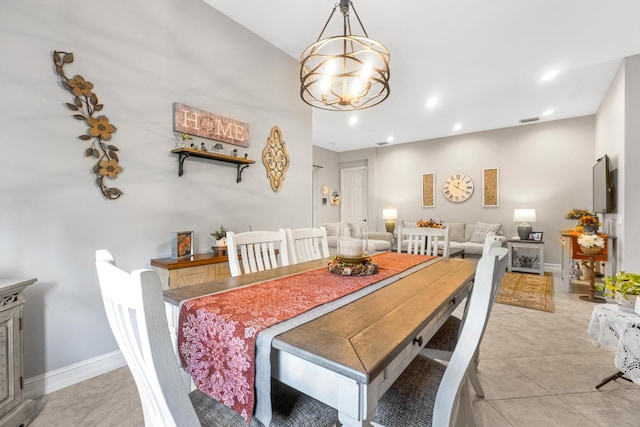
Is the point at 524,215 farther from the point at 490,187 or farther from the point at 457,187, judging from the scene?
the point at 457,187

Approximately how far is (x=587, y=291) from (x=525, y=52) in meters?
3.25

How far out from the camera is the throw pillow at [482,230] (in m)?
5.77

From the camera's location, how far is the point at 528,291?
3.99 metres

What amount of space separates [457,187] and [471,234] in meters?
1.12

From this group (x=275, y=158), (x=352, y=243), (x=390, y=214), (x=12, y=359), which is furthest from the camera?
(x=390, y=214)

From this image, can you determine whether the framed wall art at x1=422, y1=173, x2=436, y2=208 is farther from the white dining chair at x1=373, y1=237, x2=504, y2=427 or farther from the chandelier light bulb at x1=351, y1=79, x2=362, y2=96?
the white dining chair at x1=373, y1=237, x2=504, y2=427

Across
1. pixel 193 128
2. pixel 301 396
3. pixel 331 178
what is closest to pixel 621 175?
pixel 301 396

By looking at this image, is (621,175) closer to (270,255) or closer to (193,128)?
(270,255)

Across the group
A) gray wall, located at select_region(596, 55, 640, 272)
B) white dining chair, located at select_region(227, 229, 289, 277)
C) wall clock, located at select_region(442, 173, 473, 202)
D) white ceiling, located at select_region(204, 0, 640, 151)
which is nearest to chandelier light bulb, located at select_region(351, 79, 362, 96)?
white ceiling, located at select_region(204, 0, 640, 151)

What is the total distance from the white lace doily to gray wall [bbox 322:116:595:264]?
4.55 m

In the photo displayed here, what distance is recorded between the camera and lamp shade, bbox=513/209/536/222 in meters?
5.31

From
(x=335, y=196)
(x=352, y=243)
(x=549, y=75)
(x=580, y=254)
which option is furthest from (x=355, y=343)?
(x=335, y=196)

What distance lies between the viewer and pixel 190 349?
984 mm

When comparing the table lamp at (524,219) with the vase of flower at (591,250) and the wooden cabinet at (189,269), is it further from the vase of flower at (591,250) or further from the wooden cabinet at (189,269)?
the wooden cabinet at (189,269)
